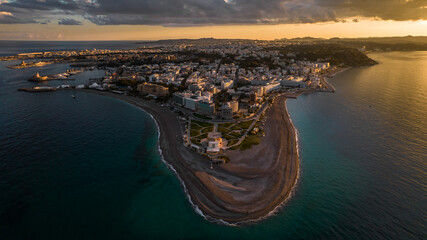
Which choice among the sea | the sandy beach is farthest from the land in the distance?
the sea

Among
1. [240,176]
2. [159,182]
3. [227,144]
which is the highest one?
[227,144]

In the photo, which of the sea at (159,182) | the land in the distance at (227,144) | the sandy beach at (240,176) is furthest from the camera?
the land in the distance at (227,144)

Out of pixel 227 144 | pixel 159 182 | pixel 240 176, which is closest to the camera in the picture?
pixel 159 182

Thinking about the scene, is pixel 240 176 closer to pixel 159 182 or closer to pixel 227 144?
pixel 227 144

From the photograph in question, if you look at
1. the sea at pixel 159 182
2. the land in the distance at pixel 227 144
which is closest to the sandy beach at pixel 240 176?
the land in the distance at pixel 227 144

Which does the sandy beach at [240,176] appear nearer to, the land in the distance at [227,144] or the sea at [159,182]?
the land in the distance at [227,144]

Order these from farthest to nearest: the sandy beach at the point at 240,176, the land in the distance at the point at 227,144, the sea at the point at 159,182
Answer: the land in the distance at the point at 227,144 → the sandy beach at the point at 240,176 → the sea at the point at 159,182

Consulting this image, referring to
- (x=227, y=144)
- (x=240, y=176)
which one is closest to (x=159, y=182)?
(x=240, y=176)
